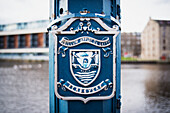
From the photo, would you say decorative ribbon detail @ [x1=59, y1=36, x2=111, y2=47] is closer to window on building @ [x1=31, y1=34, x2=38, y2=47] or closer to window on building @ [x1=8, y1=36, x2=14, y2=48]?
window on building @ [x1=31, y1=34, x2=38, y2=47]

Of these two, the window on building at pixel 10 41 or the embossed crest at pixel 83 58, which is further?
the window on building at pixel 10 41

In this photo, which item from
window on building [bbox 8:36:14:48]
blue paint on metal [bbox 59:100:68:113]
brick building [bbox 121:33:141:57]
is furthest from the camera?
brick building [bbox 121:33:141:57]

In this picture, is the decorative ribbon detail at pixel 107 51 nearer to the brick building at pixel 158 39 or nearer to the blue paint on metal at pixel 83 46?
the blue paint on metal at pixel 83 46

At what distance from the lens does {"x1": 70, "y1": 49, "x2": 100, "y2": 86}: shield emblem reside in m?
2.17

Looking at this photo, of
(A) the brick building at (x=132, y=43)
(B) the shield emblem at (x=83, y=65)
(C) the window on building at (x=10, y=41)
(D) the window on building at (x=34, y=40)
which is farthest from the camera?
(A) the brick building at (x=132, y=43)

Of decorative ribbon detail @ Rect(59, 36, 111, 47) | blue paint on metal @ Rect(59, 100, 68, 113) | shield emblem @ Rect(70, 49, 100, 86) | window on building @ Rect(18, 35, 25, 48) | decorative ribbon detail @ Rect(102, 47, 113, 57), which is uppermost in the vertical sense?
window on building @ Rect(18, 35, 25, 48)

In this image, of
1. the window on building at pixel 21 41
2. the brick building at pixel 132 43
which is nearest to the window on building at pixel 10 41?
the window on building at pixel 21 41

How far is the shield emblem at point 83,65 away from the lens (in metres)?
2.17

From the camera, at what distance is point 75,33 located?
2203mm

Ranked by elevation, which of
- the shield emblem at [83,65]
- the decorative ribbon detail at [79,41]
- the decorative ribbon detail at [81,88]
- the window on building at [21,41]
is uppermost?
the window on building at [21,41]

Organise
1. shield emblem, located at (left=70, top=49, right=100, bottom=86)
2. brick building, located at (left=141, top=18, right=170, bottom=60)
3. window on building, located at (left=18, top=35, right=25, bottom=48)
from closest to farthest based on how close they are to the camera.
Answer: shield emblem, located at (left=70, top=49, right=100, bottom=86)
window on building, located at (left=18, top=35, right=25, bottom=48)
brick building, located at (left=141, top=18, right=170, bottom=60)

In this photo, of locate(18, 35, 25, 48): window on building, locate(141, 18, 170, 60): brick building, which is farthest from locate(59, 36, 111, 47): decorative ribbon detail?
locate(141, 18, 170, 60): brick building

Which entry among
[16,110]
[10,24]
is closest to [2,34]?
[10,24]

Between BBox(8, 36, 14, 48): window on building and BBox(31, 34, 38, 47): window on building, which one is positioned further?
BBox(8, 36, 14, 48): window on building
